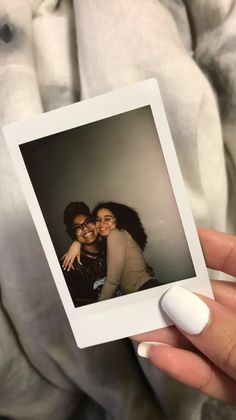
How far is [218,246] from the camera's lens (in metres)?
0.61

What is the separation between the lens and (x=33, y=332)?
646 mm

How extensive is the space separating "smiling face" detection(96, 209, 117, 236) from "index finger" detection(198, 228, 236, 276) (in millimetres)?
130

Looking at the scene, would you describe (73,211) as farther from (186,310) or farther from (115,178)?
(186,310)

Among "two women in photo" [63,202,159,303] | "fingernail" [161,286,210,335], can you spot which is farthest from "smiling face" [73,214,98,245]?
"fingernail" [161,286,210,335]

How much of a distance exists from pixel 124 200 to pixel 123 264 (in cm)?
7

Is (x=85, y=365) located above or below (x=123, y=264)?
below

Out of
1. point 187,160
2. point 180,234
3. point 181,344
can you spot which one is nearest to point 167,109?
point 187,160

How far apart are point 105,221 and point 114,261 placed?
5 centimetres

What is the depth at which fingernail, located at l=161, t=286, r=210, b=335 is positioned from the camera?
1.63ft

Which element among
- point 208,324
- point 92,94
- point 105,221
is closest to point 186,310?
point 208,324

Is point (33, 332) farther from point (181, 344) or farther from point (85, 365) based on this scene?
point (181, 344)

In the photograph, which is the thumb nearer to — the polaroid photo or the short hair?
the polaroid photo

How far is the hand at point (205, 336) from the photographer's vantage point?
1.62ft

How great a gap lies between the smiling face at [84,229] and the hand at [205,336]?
0.10 m
